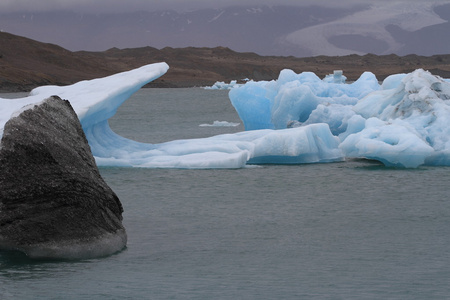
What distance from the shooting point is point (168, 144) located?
1711 cm

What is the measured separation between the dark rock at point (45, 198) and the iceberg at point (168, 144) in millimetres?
6058

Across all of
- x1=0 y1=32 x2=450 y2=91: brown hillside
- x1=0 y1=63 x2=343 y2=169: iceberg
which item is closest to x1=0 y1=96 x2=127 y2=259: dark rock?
x1=0 y1=63 x2=343 y2=169: iceberg

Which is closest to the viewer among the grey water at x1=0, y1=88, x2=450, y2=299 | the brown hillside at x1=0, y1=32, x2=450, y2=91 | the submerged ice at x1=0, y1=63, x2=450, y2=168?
the grey water at x1=0, y1=88, x2=450, y2=299

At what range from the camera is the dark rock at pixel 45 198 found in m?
8.59

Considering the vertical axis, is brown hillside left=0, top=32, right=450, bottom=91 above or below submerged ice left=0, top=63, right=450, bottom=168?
above

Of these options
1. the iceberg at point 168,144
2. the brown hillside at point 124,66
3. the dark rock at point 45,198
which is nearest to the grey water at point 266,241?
the dark rock at point 45,198

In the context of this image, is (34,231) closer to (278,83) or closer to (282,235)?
(282,235)

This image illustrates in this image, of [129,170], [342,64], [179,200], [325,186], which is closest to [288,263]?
[179,200]

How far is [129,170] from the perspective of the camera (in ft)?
51.7

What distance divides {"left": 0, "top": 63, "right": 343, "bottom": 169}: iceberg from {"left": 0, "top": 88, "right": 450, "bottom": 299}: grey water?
39cm

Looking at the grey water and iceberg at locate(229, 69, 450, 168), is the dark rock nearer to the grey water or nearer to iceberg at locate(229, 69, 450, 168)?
the grey water

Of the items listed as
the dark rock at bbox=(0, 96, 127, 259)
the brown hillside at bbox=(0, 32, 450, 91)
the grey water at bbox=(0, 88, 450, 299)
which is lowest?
the grey water at bbox=(0, 88, 450, 299)

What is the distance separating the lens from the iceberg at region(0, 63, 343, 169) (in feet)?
50.8

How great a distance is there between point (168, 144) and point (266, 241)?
25.5ft
